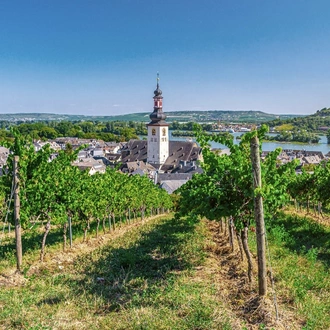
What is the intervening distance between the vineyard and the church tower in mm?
57835

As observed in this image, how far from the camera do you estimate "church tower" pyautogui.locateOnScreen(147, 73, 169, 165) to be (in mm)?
72562

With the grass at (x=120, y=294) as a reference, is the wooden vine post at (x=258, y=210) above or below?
above

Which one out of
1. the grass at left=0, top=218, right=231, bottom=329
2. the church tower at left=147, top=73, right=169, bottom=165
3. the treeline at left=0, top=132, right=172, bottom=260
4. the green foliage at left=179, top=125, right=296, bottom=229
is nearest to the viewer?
the grass at left=0, top=218, right=231, bottom=329

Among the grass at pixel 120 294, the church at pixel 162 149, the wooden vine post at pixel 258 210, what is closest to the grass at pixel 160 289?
the grass at pixel 120 294

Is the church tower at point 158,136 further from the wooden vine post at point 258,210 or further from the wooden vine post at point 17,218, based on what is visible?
the wooden vine post at point 258,210

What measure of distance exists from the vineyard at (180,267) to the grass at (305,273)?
30 millimetres

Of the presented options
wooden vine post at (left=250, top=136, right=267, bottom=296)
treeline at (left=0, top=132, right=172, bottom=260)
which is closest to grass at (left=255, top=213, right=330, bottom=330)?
wooden vine post at (left=250, top=136, right=267, bottom=296)

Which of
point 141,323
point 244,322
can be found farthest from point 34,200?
point 244,322

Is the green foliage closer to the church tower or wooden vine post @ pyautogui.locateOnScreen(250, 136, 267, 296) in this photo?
wooden vine post @ pyautogui.locateOnScreen(250, 136, 267, 296)

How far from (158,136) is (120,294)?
6515 centimetres

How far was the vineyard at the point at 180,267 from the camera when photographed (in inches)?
253

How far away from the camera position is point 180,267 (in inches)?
396

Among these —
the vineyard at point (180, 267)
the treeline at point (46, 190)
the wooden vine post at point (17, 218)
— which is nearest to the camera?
the vineyard at point (180, 267)

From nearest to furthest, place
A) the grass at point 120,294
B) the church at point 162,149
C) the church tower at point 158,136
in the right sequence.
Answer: the grass at point 120,294, the church at point 162,149, the church tower at point 158,136
